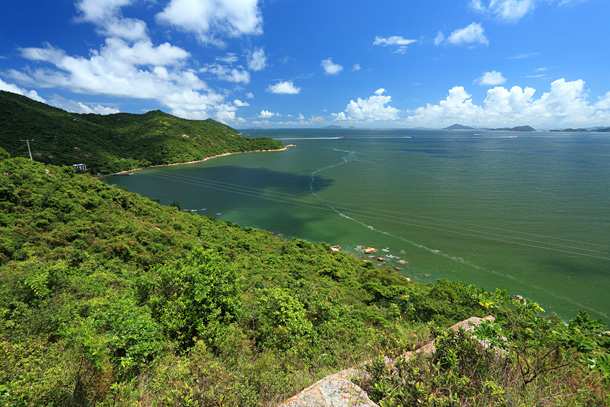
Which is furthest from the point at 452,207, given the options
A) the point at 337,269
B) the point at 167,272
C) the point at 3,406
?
the point at 3,406

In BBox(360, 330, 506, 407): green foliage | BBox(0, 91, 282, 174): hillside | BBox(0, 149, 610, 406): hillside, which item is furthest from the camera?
BBox(0, 91, 282, 174): hillside

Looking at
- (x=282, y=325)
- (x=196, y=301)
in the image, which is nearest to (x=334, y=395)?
(x=282, y=325)

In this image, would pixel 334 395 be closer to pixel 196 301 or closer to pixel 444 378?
pixel 444 378

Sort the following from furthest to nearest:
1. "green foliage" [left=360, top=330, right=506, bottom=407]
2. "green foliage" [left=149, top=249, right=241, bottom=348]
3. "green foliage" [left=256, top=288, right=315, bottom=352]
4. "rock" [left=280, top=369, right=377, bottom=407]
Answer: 1. "green foliage" [left=256, top=288, right=315, bottom=352]
2. "green foliage" [left=149, top=249, right=241, bottom=348]
3. "rock" [left=280, top=369, right=377, bottom=407]
4. "green foliage" [left=360, top=330, right=506, bottom=407]

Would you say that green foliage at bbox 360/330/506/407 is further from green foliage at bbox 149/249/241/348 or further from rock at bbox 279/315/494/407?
green foliage at bbox 149/249/241/348

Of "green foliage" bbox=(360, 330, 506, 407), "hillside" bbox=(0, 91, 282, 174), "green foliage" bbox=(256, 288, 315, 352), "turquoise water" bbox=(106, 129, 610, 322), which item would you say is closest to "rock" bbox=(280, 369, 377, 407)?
"green foliage" bbox=(360, 330, 506, 407)
